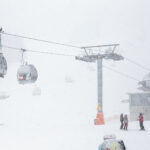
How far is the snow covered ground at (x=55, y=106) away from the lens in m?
20.4

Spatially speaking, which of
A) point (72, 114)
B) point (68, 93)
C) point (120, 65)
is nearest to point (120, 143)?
point (72, 114)

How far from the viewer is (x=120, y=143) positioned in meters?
12.7

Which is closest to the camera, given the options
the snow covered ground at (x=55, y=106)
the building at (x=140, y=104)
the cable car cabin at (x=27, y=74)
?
the snow covered ground at (x=55, y=106)

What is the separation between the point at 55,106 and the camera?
76688 mm

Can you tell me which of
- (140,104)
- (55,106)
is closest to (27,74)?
(140,104)

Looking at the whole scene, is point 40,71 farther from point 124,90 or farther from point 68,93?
point 124,90

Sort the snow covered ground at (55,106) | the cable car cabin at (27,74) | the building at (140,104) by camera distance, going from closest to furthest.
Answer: the snow covered ground at (55,106) < the cable car cabin at (27,74) < the building at (140,104)

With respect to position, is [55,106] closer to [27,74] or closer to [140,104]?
[140,104]

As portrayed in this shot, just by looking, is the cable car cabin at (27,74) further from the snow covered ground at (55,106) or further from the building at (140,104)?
the building at (140,104)

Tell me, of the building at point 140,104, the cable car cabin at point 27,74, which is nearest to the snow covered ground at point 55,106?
the building at point 140,104

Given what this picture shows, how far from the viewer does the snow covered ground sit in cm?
2044

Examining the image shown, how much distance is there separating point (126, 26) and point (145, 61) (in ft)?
125

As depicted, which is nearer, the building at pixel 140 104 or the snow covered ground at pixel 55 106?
the snow covered ground at pixel 55 106

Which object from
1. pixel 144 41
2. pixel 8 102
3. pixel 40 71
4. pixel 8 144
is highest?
pixel 144 41
